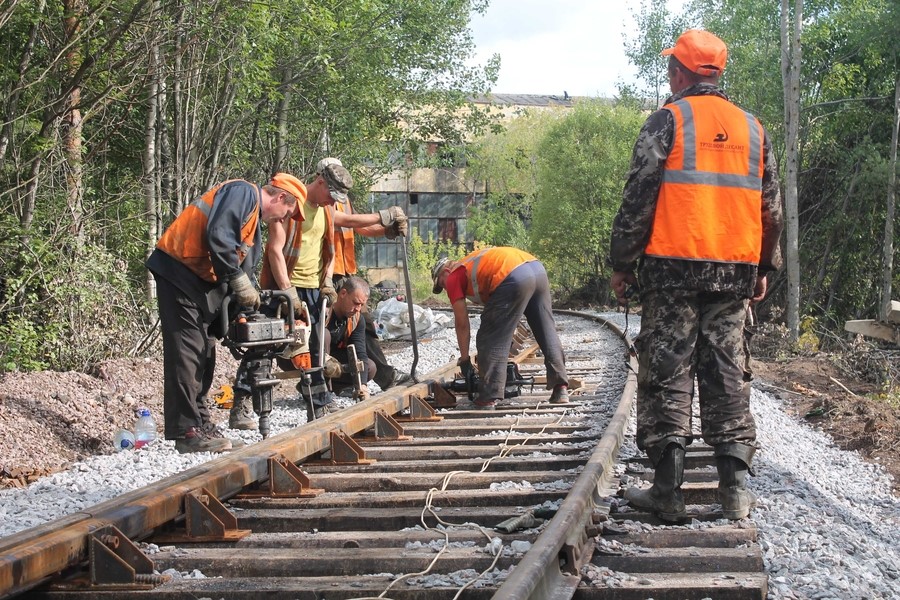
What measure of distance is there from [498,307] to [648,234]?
3109 mm

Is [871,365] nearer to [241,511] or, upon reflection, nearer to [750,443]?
[750,443]

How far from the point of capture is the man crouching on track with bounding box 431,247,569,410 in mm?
7035

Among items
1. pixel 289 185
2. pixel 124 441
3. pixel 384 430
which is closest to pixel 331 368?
pixel 124 441

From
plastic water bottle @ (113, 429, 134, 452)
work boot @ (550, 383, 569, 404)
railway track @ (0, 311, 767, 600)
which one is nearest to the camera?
railway track @ (0, 311, 767, 600)

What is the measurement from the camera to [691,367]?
4016mm

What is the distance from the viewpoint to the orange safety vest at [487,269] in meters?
7.08

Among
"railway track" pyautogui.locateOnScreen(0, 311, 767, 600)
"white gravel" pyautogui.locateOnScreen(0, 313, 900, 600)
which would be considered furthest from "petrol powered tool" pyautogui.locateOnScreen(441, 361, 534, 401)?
"railway track" pyautogui.locateOnScreen(0, 311, 767, 600)

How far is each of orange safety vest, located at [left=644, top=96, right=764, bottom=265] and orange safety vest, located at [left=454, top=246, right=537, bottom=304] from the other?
3119 millimetres

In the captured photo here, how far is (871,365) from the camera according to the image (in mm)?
11367

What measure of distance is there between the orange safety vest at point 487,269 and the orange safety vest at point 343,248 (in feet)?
3.64

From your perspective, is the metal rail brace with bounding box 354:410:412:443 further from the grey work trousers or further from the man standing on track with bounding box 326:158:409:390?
the man standing on track with bounding box 326:158:409:390

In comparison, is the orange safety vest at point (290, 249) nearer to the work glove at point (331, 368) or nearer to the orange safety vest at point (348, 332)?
the work glove at point (331, 368)

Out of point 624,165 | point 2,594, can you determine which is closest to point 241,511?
point 2,594

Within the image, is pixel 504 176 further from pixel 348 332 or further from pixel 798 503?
pixel 798 503
